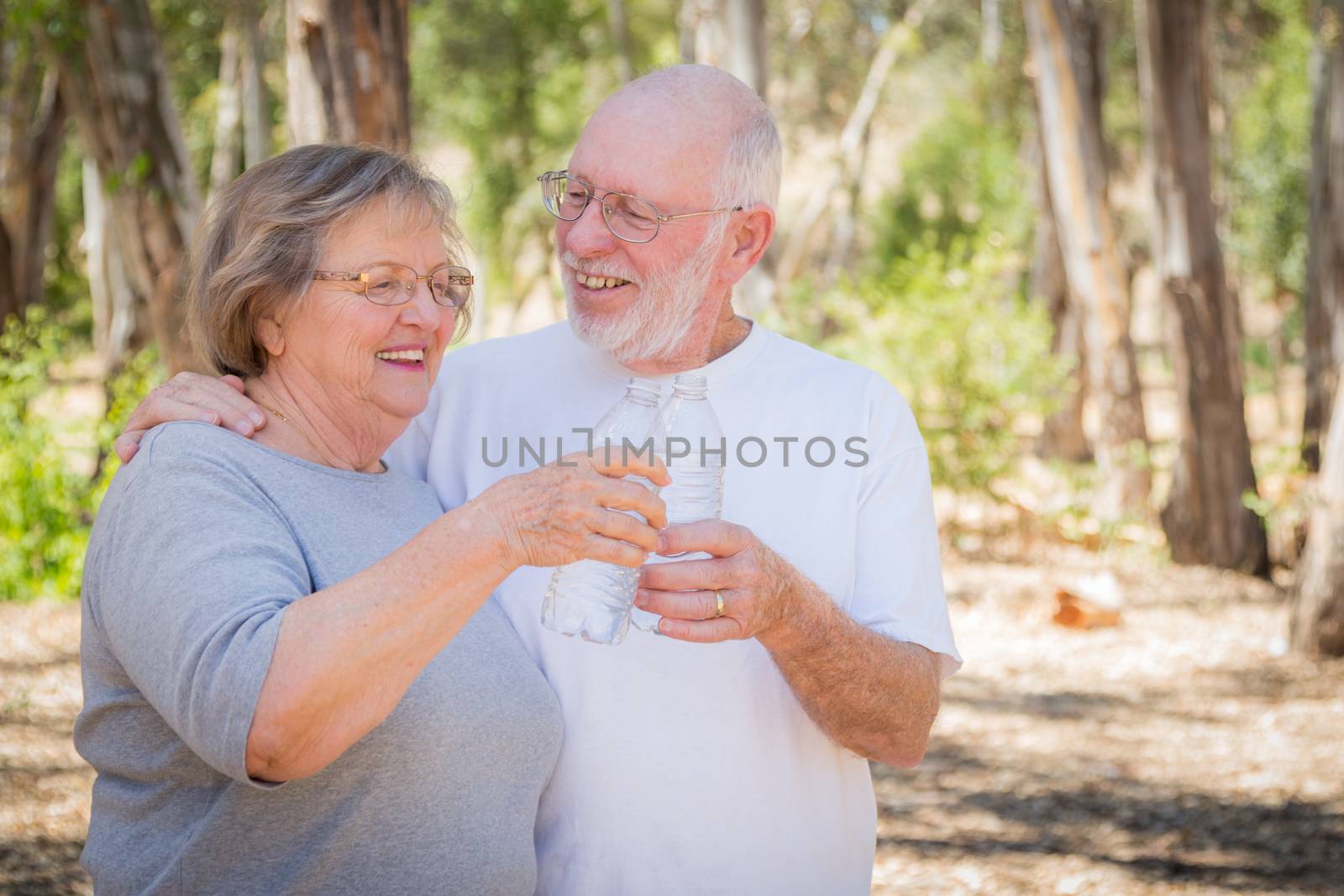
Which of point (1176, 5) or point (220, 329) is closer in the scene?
point (220, 329)

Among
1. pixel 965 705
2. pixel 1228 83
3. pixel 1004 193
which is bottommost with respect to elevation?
pixel 965 705

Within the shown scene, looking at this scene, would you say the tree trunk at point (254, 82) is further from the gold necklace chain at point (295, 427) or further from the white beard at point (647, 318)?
the gold necklace chain at point (295, 427)

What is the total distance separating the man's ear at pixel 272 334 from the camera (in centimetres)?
232

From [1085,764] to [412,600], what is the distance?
4745 millimetres

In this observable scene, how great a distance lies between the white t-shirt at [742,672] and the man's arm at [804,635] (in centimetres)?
10

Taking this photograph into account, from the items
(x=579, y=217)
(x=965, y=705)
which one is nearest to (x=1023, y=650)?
(x=965, y=705)

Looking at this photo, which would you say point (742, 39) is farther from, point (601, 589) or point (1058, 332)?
point (1058, 332)

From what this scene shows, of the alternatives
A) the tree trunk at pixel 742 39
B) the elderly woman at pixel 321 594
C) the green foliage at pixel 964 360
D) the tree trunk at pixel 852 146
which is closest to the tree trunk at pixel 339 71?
the elderly woman at pixel 321 594

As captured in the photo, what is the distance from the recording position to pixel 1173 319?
9.34m

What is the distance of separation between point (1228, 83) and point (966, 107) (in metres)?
9.32

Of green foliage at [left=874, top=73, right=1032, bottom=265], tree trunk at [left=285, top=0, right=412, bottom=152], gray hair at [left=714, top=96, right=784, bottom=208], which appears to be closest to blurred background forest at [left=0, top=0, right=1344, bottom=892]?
tree trunk at [left=285, top=0, right=412, bottom=152]

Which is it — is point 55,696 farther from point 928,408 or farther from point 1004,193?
point 1004,193

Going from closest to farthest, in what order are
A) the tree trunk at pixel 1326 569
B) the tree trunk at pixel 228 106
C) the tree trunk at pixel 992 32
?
the tree trunk at pixel 1326 569 < the tree trunk at pixel 228 106 < the tree trunk at pixel 992 32

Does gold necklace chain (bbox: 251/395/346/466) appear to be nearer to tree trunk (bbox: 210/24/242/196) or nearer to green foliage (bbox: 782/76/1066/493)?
green foliage (bbox: 782/76/1066/493)
